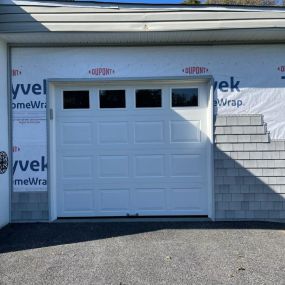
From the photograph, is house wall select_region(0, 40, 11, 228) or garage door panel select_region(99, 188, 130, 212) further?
garage door panel select_region(99, 188, 130, 212)

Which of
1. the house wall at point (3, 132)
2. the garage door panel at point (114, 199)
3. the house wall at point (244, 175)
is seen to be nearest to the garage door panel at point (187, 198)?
the house wall at point (244, 175)

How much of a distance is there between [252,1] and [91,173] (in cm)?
1633

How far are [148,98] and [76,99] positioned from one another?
133cm

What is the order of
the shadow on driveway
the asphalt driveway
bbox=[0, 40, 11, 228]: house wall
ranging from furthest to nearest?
bbox=[0, 40, 11, 228]: house wall < the shadow on driveway < the asphalt driveway

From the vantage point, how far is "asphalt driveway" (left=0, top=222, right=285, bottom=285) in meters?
4.63

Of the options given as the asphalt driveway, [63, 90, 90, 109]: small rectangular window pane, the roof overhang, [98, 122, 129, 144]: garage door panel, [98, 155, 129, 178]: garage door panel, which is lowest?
the asphalt driveway

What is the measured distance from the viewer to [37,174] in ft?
23.9

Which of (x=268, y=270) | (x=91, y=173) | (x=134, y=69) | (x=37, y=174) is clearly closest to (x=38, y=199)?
(x=37, y=174)

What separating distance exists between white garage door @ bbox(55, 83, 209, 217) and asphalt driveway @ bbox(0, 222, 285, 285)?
22.4 inches

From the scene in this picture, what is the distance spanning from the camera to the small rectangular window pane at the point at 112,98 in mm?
7461

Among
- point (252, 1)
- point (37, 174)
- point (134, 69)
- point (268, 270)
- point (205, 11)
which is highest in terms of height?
point (252, 1)

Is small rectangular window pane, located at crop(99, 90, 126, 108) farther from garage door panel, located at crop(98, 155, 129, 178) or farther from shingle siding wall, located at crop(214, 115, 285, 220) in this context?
shingle siding wall, located at crop(214, 115, 285, 220)

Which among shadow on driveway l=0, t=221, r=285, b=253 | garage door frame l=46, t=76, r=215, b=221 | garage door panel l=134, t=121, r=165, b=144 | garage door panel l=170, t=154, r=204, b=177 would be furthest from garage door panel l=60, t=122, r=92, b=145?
garage door panel l=170, t=154, r=204, b=177

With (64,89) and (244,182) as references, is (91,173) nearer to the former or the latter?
(64,89)
